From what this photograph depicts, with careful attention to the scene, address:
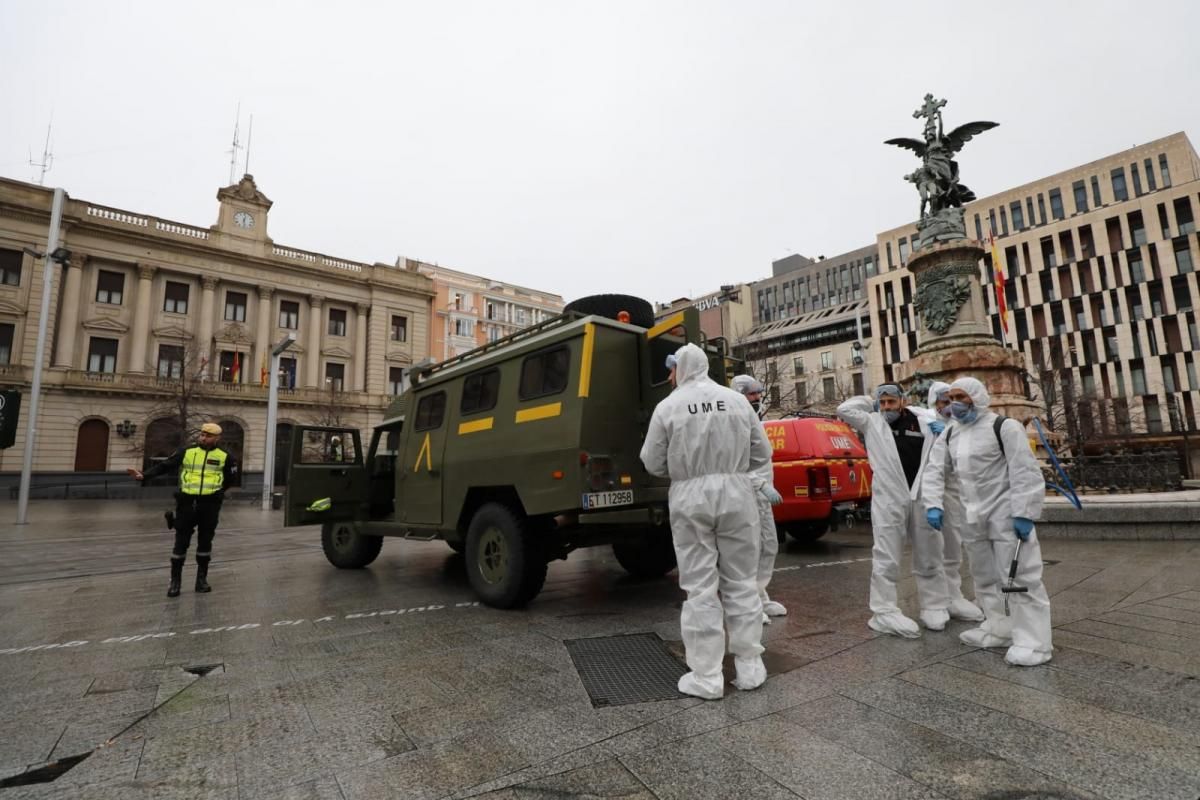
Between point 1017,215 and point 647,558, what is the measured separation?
6379 centimetres

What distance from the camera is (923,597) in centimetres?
446

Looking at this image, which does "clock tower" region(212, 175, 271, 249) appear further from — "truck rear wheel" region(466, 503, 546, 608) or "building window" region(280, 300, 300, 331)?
"truck rear wheel" region(466, 503, 546, 608)

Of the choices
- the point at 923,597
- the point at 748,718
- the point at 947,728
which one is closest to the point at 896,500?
the point at 923,597

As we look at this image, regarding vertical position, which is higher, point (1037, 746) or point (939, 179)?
point (939, 179)

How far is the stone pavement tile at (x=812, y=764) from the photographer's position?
211 cm

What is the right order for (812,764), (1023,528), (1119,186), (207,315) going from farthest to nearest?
(1119,186)
(207,315)
(1023,528)
(812,764)

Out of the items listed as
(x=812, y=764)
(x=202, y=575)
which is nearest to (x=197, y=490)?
(x=202, y=575)

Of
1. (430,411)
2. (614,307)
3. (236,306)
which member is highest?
(236,306)

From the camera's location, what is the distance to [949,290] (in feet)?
49.6

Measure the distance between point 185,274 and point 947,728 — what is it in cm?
4378

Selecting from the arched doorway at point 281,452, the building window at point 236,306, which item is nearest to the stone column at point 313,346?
the arched doorway at point 281,452

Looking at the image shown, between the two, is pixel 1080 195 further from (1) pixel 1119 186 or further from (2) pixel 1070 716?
(2) pixel 1070 716

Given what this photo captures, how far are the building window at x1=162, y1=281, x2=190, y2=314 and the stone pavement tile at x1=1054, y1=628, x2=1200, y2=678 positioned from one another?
43.5 metres

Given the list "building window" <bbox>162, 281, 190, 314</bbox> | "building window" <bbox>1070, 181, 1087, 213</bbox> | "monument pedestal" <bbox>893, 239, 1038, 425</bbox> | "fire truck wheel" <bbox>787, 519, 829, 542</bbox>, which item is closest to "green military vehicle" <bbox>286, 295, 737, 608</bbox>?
"fire truck wheel" <bbox>787, 519, 829, 542</bbox>
